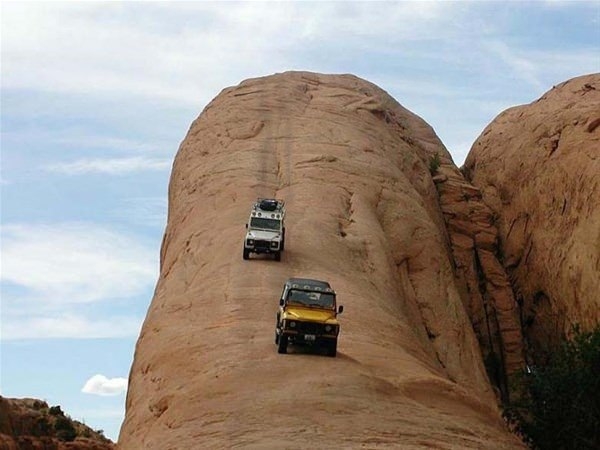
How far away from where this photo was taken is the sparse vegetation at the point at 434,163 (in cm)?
4788

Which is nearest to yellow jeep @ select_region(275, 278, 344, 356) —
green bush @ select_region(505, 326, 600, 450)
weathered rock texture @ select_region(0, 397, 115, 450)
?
green bush @ select_region(505, 326, 600, 450)

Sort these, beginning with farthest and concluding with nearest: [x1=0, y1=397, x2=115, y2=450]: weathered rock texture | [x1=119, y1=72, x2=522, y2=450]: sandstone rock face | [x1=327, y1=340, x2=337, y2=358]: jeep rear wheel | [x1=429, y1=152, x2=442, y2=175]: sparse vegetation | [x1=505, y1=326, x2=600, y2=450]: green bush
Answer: [x1=0, y1=397, x2=115, y2=450]: weathered rock texture, [x1=429, y1=152, x2=442, y2=175]: sparse vegetation, [x1=505, y1=326, x2=600, y2=450]: green bush, [x1=327, y1=340, x2=337, y2=358]: jeep rear wheel, [x1=119, y1=72, x2=522, y2=450]: sandstone rock face

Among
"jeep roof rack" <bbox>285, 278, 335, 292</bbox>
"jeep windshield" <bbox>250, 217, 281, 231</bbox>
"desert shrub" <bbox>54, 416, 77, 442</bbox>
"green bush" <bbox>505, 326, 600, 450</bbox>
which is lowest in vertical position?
"desert shrub" <bbox>54, 416, 77, 442</bbox>

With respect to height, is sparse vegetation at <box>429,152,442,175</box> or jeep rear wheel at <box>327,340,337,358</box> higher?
sparse vegetation at <box>429,152,442,175</box>

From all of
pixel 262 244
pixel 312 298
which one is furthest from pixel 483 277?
pixel 312 298

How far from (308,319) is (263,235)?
24.4 feet

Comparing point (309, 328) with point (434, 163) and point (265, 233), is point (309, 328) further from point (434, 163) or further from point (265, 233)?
point (434, 163)

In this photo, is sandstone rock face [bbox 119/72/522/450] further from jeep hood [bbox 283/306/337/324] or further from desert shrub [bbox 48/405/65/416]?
desert shrub [bbox 48/405/65/416]

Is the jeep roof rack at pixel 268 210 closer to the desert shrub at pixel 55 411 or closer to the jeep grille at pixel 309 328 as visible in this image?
the jeep grille at pixel 309 328

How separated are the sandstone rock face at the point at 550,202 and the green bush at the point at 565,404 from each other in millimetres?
7535

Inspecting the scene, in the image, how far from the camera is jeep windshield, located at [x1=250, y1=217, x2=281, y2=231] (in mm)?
31531

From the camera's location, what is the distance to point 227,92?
48875 millimetres

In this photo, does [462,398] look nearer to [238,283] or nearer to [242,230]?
[238,283]

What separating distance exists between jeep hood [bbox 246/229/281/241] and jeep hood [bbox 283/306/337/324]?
691cm
